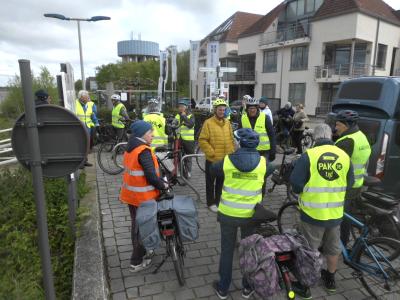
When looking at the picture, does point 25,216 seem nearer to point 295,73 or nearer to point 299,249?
point 299,249

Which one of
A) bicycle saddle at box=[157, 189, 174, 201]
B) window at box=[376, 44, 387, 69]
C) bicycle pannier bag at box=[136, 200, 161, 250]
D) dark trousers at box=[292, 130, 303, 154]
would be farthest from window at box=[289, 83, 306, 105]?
bicycle pannier bag at box=[136, 200, 161, 250]

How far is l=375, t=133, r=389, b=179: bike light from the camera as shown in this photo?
16.0ft

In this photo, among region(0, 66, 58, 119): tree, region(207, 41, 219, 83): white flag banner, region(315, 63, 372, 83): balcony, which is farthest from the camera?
region(315, 63, 372, 83): balcony

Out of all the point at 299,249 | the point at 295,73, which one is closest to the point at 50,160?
the point at 299,249

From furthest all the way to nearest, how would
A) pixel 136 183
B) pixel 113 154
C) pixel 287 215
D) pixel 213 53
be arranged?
pixel 213 53
pixel 113 154
pixel 287 215
pixel 136 183

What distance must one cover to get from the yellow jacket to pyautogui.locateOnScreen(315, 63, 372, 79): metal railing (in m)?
23.1

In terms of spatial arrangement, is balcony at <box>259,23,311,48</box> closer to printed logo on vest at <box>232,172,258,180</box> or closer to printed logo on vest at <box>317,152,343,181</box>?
printed logo on vest at <box>317,152,343,181</box>

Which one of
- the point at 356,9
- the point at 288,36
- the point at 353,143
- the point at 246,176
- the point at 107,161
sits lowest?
the point at 107,161

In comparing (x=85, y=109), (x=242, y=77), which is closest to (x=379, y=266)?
(x=85, y=109)

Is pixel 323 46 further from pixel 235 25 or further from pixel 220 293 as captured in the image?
pixel 220 293

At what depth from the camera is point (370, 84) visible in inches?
206

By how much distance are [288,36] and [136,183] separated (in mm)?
30243

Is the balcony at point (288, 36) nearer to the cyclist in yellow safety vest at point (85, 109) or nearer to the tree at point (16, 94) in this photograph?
the tree at point (16, 94)

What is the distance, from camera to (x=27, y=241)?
13.6ft
